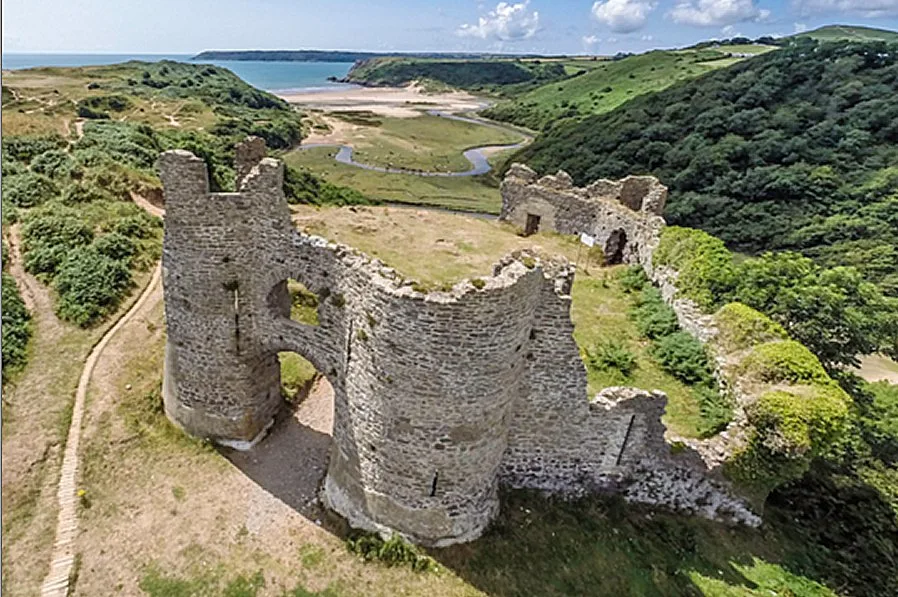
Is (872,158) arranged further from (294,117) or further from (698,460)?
(294,117)

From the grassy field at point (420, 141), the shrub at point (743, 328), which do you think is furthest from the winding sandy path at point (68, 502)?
the grassy field at point (420, 141)

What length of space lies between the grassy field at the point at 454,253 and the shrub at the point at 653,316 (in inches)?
18.3

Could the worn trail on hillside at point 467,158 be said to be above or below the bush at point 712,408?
below

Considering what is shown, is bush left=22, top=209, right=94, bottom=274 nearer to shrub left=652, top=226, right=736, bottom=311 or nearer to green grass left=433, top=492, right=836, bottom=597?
green grass left=433, top=492, right=836, bottom=597

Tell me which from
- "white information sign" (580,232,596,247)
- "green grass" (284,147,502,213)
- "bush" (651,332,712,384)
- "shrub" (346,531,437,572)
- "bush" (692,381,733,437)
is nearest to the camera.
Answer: "shrub" (346,531,437,572)

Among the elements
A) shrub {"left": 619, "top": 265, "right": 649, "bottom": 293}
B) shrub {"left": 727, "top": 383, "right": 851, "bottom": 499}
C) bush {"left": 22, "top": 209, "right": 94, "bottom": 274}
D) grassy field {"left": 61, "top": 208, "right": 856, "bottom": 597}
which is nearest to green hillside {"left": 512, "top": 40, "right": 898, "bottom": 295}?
shrub {"left": 619, "top": 265, "right": 649, "bottom": 293}

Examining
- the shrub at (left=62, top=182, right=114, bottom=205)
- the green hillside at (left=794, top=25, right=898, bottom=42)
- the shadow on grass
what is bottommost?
the shadow on grass

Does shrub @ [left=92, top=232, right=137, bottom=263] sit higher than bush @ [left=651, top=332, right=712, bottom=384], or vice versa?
bush @ [left=651, top=332, right=712, bottom=384]

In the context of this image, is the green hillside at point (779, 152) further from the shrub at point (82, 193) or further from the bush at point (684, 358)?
the shrub at point (82, 193)

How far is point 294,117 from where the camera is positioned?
124562 mm

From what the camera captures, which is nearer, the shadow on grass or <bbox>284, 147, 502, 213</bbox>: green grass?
the shadow on grass

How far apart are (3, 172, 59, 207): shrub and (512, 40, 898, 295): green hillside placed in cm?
5132

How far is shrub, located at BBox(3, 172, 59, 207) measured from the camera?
34781 millimetres

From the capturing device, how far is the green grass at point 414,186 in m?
64.8
